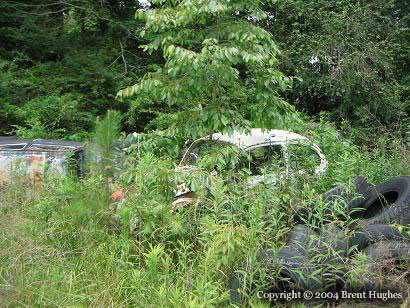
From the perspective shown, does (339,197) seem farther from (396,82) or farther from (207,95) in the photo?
(396,82)

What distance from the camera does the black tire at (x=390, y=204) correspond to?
14.6 feet

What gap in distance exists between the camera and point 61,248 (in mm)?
4188

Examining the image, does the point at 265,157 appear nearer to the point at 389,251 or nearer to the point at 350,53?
the point at 389,251

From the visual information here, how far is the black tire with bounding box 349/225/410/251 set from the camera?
395 centimetres

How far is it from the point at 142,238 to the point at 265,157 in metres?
2.70

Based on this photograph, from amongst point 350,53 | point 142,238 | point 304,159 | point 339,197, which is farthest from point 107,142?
point 350,53

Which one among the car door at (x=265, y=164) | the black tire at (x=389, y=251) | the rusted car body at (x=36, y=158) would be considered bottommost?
the rusted car body at (x=36, y=158)

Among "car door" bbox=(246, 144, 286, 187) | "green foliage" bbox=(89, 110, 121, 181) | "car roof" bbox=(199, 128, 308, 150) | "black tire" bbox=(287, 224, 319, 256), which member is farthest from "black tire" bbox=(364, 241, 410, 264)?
"car roof" bbox=(199, 128, 308, 150)

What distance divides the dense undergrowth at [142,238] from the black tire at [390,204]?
0.46 metres

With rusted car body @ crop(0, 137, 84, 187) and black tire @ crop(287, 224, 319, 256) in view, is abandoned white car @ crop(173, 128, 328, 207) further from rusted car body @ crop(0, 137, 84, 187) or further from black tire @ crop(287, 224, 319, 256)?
rusted car body @ crop(0, 137, 84, 187)

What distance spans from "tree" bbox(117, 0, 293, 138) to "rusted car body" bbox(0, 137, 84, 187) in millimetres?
1147

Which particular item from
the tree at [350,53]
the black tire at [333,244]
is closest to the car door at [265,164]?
the black tire at [333,244]

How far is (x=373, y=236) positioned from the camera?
157 inches

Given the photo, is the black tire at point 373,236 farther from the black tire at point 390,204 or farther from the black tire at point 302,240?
the black tire at point 302,240
